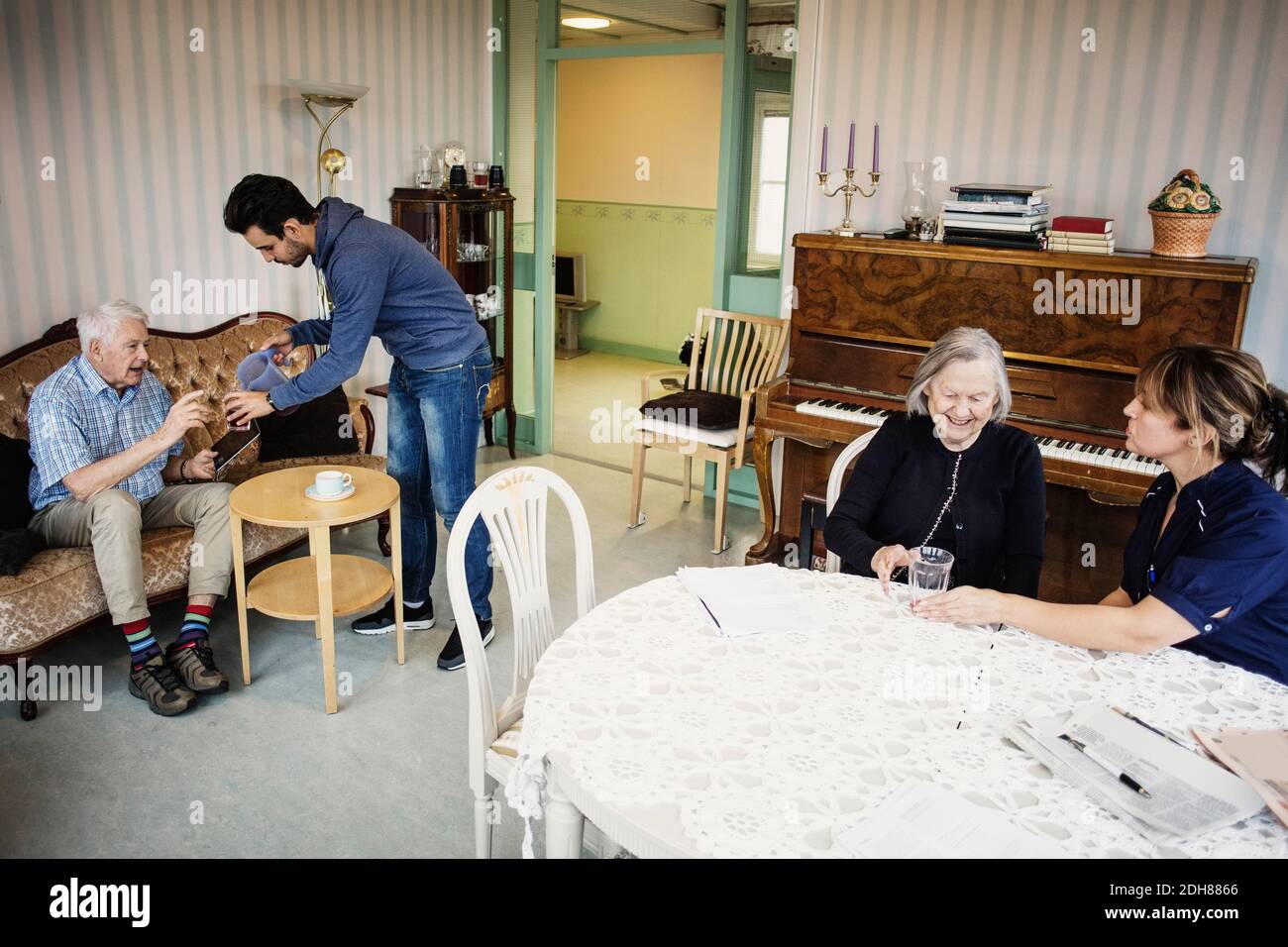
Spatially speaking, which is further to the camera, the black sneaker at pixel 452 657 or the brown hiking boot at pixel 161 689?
the black sneaker at pixel 452 657

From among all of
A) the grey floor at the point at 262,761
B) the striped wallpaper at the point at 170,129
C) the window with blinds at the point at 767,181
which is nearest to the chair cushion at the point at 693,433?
the window with blinds at the point at 767,181

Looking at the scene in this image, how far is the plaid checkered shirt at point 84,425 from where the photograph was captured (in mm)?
2887

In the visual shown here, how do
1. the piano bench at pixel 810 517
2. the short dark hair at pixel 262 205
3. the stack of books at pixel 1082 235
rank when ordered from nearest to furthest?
the short dark hair at pixel 262 205
the stack of books at pixel 1082 235
the piano bench at pixel 810 517

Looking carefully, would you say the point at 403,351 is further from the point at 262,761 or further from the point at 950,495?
the point at 950,495

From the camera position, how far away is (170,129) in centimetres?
392

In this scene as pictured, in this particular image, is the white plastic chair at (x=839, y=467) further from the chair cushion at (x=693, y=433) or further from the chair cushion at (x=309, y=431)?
the chair cushion at (x=309, y=431)

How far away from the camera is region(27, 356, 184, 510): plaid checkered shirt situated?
2.89m

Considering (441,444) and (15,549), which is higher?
(441,444)

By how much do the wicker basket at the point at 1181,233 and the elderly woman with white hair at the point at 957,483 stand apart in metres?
1.25

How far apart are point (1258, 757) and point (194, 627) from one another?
2730mm

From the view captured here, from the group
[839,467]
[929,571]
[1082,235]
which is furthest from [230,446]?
[1082,235]

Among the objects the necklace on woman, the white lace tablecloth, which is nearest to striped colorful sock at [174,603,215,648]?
the white lace tablecloth

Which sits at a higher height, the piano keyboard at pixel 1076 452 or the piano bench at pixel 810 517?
the piano keyboard at pixel 1076 452

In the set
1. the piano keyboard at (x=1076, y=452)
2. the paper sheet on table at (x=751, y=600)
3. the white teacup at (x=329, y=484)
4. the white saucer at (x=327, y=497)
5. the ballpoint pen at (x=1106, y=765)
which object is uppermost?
the piano keyboard at (x=1076, y=452)
